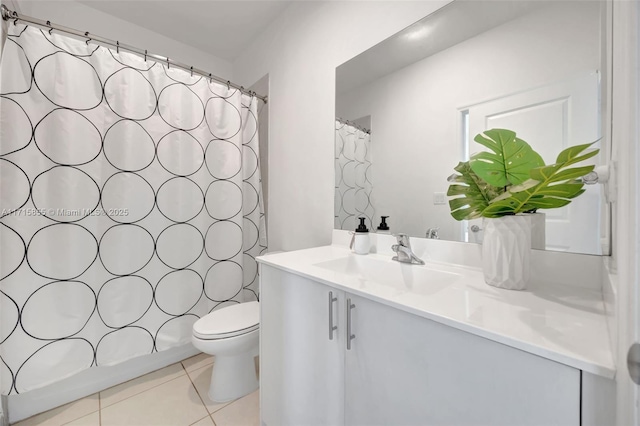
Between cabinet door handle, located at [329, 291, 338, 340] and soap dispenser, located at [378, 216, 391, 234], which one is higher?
soap dispenser, located at [378, 216, 391, 234]

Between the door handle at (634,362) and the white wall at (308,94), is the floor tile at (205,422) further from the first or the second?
the door handle at (634,362)

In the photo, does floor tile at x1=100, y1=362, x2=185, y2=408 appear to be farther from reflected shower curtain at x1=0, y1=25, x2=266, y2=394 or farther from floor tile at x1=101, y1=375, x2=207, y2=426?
reflected shower curtain at x1=0, y1=25, x2=266, y2=394

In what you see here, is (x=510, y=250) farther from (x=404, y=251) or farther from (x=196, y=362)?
(x=196, y=362)

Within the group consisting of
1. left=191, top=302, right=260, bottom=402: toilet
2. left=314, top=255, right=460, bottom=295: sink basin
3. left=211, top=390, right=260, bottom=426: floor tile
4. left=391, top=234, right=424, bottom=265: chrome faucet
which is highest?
left=391, top=234, right=424, bottom=265: chrome faucet

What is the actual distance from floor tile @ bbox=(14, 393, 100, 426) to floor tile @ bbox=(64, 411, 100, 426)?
0.03 m

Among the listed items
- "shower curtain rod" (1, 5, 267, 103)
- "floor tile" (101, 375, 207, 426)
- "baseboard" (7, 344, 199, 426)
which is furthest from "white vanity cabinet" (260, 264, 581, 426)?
"shower curtain rod" (1, 5, 267, 103)

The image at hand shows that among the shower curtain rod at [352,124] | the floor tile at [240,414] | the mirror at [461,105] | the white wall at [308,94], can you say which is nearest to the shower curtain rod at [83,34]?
the white wall at [308,94]

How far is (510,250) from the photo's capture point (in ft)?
2.27

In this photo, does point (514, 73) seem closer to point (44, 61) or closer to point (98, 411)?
point (44, 61)

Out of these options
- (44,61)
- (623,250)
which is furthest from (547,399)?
(44,61)

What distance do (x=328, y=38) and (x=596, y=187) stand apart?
1.40 m

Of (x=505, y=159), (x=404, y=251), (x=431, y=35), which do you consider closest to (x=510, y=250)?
(x=505, y=159)

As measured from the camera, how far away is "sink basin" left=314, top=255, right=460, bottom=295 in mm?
852

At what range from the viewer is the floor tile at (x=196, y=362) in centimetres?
161
